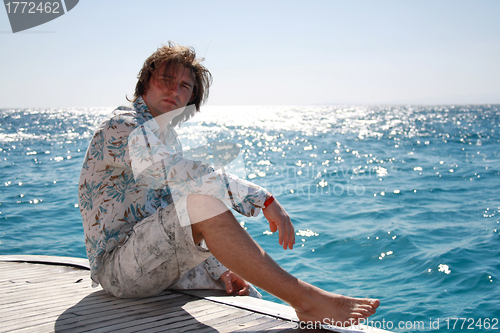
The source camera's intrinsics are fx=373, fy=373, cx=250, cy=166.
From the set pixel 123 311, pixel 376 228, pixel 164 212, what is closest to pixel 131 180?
pixel 164 212

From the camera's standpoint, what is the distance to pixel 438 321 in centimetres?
345

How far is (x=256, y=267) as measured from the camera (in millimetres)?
1589

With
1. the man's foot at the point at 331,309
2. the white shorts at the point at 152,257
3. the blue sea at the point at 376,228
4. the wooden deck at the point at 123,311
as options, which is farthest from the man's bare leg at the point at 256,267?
the blue sea at the point at 376,228

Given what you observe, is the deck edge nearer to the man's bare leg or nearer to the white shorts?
the white shorts

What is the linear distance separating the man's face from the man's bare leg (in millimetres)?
734

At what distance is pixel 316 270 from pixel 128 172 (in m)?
3.38

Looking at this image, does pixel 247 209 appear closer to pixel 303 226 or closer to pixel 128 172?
pixel 128 172

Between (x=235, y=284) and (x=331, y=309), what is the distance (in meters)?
0.84

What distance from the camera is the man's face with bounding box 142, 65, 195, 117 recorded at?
2150 millimetres

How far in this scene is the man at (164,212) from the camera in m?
1.62

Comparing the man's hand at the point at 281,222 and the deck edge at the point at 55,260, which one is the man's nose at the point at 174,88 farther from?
the deck edge at the point at 55,260

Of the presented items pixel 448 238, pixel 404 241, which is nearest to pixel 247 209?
pixel 404 241

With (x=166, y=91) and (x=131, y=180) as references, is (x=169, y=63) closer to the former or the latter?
(x=166, y=91)

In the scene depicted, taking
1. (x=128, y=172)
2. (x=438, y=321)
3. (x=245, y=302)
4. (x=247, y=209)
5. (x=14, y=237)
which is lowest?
(x=438, y=321)
